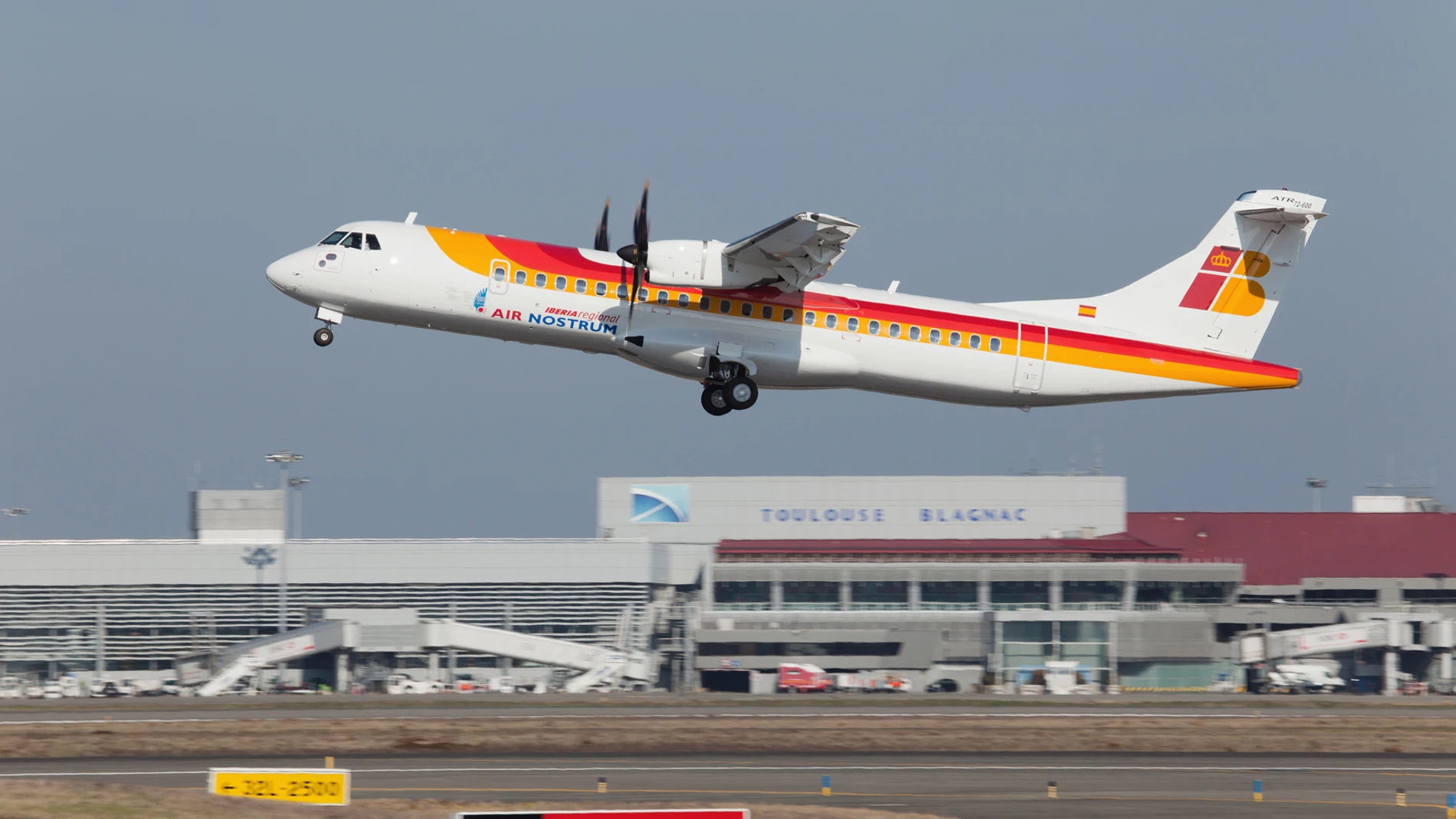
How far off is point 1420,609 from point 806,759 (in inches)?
1999

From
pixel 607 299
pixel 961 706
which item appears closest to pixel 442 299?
pixel 607 299

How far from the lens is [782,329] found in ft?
87.0

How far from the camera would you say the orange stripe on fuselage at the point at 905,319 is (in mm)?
26328

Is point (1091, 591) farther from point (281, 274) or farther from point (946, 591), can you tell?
point (281, 274)

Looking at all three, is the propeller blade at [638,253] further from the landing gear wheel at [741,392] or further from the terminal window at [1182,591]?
the terminal window at [1182,591]

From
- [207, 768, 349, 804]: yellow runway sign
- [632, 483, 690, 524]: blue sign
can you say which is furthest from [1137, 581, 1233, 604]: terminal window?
[207, 768, 349, 804]: yellow runway sign

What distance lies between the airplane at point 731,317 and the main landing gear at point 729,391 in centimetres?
3

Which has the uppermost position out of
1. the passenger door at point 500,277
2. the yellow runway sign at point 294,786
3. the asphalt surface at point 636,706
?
the passenger door at point 500,277

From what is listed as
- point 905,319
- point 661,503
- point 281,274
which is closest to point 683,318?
point 905,319

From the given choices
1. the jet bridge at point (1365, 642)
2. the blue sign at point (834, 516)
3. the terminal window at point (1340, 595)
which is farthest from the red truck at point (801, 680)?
the terminal window at point (1340, 595)

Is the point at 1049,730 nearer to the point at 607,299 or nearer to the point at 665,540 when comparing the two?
the point at 607,299

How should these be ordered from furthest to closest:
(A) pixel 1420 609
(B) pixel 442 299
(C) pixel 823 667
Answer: (A) pixel 1420 609 → (C) pixel 823 667 → (B) pixel 442 299

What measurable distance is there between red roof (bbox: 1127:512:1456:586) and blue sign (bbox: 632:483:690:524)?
27.5m

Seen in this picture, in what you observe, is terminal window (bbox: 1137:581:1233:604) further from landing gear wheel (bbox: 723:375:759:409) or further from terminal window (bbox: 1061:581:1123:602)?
landing gear wheel (bbox: 723:375:759:409)
